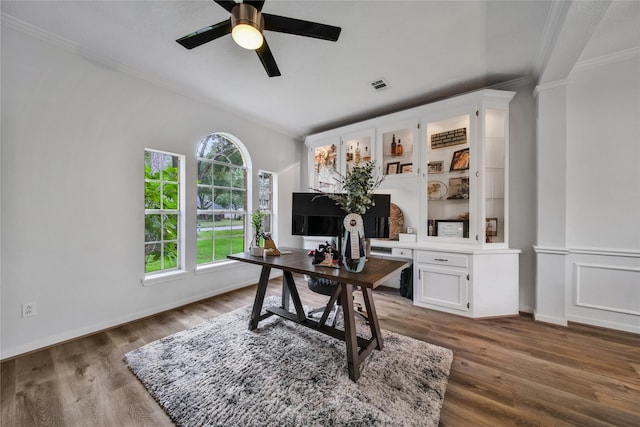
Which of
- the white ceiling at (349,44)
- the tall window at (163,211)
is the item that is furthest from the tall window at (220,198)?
the white ceiling at (349,44)

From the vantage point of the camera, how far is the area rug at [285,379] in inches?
52.5

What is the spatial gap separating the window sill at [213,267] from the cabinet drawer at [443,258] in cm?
265

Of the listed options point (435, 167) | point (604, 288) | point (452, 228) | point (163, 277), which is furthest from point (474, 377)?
point (163, 277)

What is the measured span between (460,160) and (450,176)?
0.22 meters


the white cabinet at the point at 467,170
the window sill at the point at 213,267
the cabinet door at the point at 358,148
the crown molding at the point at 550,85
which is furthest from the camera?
the cabinet door at the point at 358,148

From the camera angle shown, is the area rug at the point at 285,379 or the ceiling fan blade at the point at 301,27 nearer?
the area rug at the point at 285,379

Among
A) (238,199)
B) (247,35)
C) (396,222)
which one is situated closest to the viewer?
(247,35)

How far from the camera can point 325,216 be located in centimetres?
218

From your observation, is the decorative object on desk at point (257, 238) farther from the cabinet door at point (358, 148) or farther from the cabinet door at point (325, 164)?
the cabinet door at point (358, 148)

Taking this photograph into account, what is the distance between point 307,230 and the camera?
86.6 inches

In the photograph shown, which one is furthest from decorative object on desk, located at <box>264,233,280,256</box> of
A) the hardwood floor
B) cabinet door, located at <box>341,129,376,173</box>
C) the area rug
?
cabinet door, located at <box>341,129,376,173</box>

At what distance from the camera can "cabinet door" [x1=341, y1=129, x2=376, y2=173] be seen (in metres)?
3.58

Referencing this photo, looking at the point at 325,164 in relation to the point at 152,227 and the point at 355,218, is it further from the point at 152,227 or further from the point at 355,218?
the point at 152,227

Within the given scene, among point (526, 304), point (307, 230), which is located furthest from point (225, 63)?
point (526, 304)
